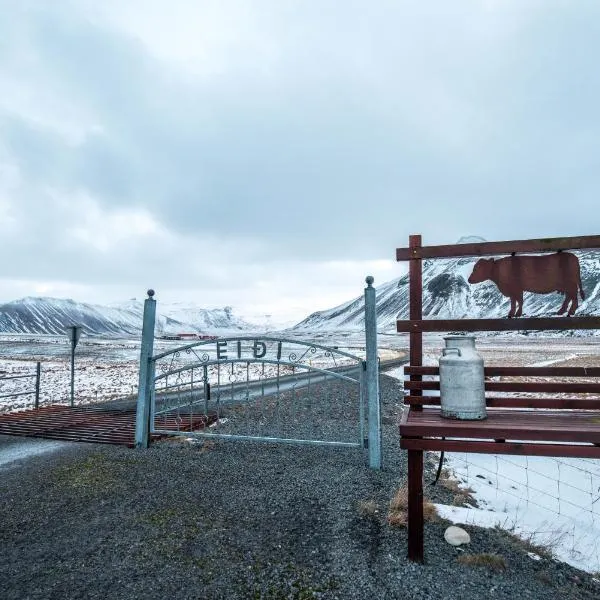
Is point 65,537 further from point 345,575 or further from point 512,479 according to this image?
point 512,479

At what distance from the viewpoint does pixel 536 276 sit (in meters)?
4.46

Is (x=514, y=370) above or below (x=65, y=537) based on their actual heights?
above

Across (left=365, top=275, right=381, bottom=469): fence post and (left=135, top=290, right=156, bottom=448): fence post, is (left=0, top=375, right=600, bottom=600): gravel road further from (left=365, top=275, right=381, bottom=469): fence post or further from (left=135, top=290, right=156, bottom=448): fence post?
(left=135, top=290, right=156, bottom=448): fence post

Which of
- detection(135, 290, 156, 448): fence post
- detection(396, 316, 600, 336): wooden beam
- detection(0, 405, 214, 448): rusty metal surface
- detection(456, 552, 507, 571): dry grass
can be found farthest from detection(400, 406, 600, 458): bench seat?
detection(0, 405, 214, 448): rusty metal surface

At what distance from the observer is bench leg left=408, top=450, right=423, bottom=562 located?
13.2ft

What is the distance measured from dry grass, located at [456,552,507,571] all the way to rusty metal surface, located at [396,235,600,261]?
287 centimetres

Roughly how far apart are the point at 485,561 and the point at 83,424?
8997mm

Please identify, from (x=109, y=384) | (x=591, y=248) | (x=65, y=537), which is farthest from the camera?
(x=109, y=384)

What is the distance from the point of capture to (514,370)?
475 centimetres

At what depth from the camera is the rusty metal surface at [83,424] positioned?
882 centimetres

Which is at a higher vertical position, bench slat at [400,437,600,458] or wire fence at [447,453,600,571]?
bench slat at [400,437,600,458]

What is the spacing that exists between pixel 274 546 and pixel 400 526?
138 cm

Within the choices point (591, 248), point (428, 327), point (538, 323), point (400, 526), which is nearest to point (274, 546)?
point (400, 526)

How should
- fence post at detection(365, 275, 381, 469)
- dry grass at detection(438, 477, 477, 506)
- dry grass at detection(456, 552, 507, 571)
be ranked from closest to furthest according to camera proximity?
dry grass at detection(456, 552, 507, 571)
dry grass at detection(438, 477, 477, 506)
fence post at detection(365, 275, 381, 469)
